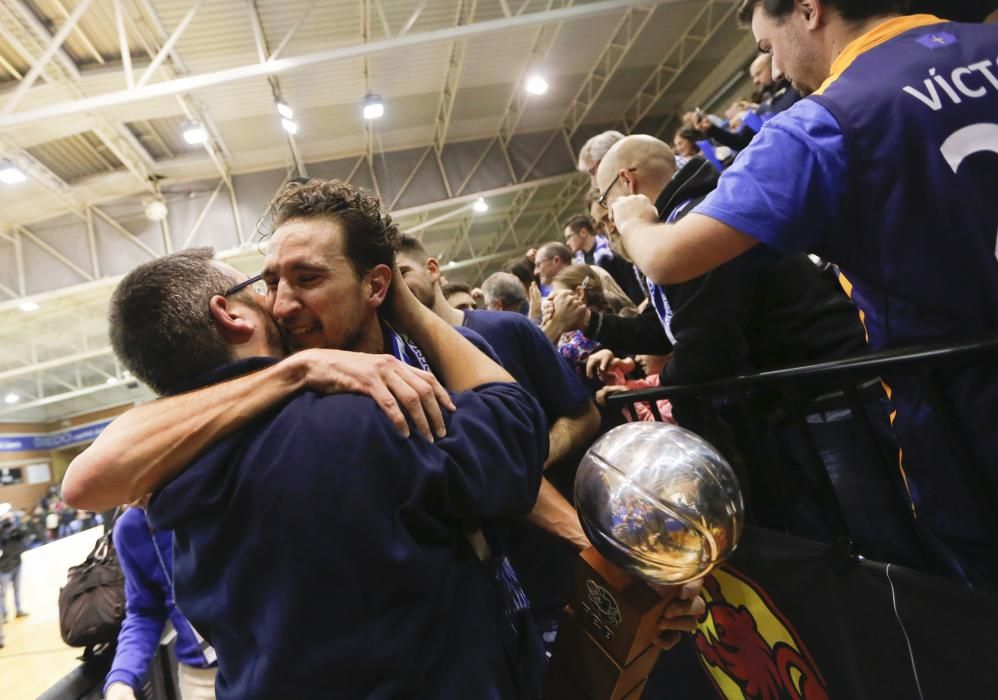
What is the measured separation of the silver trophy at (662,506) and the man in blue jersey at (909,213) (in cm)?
54

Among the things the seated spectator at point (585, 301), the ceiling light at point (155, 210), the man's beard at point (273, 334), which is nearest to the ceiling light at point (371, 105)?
the ceiling light at point (155, 210)

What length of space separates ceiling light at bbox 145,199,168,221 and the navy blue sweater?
11.7m

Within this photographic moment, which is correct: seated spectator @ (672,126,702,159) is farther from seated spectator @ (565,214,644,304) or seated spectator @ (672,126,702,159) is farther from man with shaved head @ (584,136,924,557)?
man with shaved head @ (584,136,924,557)

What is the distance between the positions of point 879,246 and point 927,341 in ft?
0.78

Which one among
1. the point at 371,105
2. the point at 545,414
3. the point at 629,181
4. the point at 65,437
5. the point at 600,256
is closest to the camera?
the point at 545,414

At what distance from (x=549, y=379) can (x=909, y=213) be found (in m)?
1.12

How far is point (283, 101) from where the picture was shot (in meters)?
9.97

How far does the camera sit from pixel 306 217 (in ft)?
4.54

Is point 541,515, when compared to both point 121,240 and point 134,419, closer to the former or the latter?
point 134,419

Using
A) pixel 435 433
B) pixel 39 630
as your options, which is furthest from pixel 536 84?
pixel 39 630

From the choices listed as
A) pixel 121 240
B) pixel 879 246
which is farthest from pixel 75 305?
pixel 879 246

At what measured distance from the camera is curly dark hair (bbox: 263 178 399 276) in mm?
1390

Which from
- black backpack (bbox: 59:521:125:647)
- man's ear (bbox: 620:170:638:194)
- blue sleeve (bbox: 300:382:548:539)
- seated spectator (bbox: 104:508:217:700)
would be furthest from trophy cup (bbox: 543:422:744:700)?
black backpack (bbox: 59:521:125:647)

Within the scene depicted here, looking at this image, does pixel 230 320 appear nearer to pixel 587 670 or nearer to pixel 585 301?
pixel 587 670
